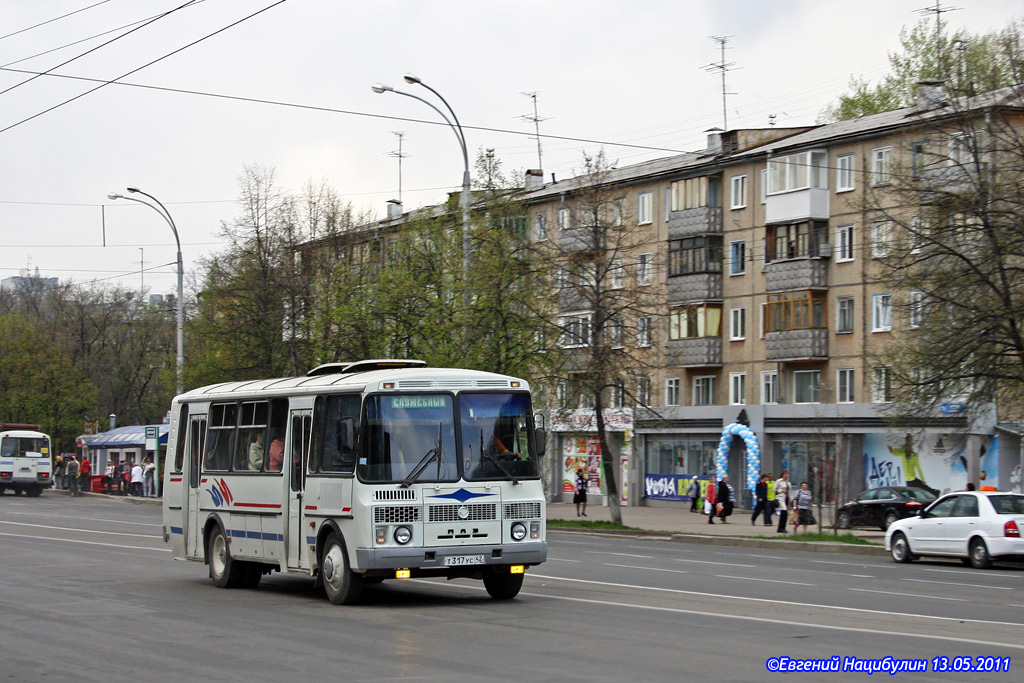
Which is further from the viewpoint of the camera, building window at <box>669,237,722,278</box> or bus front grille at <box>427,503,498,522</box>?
building window at <box>669,237,722,278</box>

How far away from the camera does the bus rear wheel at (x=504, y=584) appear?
1591cm

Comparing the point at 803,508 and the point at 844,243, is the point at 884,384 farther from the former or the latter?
the point at 844,243

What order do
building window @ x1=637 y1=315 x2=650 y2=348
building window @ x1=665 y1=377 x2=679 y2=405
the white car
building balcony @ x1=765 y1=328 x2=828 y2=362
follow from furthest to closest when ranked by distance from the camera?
building window @ x1=665 y1=377 x2=679 y2=405 < building balcony @ x1=765 y1=328 x2=828 y2=362 < building window @ x1=637 y1=315 x2=650 y2=348 < the white car

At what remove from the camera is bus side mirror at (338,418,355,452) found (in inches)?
597

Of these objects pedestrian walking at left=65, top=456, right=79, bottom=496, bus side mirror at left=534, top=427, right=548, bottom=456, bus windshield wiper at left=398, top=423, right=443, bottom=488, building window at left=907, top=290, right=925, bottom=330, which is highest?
Result: building window at left=907, top=290, right=925, bottom=330

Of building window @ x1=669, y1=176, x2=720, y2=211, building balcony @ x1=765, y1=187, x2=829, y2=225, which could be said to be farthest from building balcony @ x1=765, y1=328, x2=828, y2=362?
building window @ x1=669, y1=176, x2=720, y2=211

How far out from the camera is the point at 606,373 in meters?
38.3

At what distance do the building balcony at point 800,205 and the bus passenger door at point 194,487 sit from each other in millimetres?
35219

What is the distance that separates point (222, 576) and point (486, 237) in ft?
77.2

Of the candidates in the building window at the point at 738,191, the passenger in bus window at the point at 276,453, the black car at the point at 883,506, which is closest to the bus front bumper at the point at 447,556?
the passenger in bus window at the point at 276,453

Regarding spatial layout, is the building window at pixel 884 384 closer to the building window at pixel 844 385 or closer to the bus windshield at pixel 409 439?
the building window at pixel 844 385

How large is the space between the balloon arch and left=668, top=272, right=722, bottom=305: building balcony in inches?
224

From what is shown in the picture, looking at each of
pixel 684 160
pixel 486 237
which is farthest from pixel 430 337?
pixel 684 160

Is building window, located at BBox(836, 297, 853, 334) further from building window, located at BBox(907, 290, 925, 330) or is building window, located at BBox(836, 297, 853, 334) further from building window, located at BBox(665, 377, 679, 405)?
building window, located at BBox(907, 290, 925, 330)
